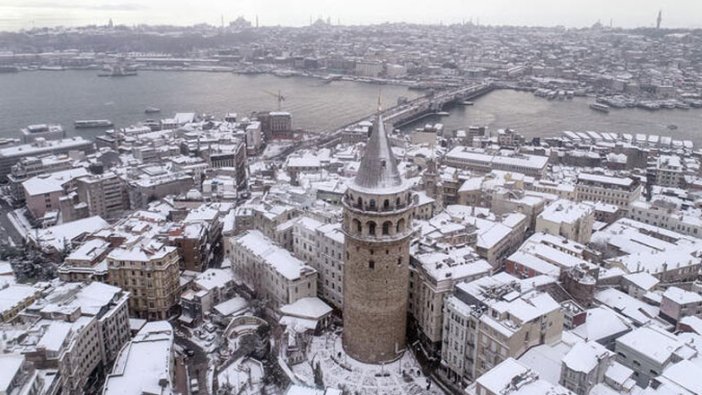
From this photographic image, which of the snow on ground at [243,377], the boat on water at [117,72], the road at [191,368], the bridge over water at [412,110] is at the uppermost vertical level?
the boat on water at [117,72]

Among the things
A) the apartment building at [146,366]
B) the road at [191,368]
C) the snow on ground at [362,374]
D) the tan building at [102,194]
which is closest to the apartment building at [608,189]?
the snow on ground at [362,374]

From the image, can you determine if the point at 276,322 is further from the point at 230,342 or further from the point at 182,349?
the point at 182,349

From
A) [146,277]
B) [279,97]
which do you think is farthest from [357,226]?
[279,97]

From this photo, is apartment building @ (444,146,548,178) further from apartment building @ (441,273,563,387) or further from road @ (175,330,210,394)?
road @ (175,330,210,394)

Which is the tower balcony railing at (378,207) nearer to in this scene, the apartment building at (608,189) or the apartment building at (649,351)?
the apartment building at (649,351)

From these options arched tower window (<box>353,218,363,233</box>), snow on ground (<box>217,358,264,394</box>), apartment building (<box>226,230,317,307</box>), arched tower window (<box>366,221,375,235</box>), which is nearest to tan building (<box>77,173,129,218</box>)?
Result: apartment building (<box>226,230,317,307</box>)

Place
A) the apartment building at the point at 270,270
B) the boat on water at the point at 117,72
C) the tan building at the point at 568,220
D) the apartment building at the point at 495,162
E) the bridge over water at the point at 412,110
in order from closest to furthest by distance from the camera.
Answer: the apartment building at the point at 270,270 < the tan building at the point at 568,220 < the apartment building at the point at 495,162 < the bridge over water at the point at 412,110 < the boat on water at the point at 117,72

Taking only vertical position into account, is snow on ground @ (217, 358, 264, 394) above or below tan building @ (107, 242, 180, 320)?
below

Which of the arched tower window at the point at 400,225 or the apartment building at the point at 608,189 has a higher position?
the arched tower window at the point at 400,225
